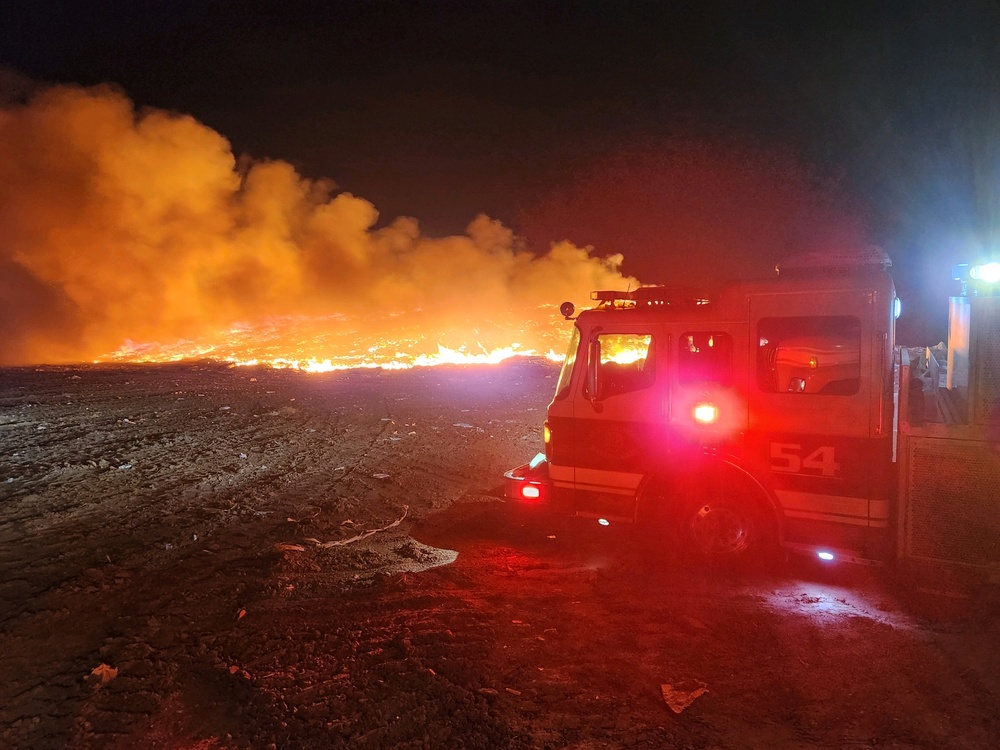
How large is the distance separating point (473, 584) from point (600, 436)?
1553 millimetres

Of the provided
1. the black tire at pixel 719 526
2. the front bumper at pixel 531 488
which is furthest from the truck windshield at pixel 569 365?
the black tire at pixel 719 526

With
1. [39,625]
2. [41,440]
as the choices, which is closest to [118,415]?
[41,440]

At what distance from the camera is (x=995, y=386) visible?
387cm

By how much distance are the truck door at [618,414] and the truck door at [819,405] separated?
737 millimetres

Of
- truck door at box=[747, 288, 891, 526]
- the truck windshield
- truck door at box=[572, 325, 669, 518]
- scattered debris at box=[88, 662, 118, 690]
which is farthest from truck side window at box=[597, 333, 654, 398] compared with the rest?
scattered debris at box=[88, 662, 118, 690]

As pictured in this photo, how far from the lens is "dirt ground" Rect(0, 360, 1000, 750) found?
305 centimetres

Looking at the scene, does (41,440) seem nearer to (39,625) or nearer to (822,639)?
(39,625)

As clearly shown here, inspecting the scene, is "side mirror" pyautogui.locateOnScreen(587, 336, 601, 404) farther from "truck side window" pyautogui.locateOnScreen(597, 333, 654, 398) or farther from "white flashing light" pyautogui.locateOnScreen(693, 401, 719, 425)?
"white flashing light" pyautogui.locateOnScreen(693, 401, 719, 425)

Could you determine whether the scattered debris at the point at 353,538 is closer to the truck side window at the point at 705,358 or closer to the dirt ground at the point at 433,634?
the dirt ground at the point at 433,634

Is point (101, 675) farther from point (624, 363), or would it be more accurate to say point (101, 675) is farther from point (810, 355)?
point (810, 355)

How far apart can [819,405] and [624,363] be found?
1.48m

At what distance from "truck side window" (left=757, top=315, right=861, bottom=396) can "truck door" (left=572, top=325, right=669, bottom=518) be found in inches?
29.4

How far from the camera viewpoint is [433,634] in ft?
12.7

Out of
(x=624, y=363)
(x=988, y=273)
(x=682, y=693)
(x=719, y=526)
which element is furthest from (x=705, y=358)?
(x=682, y=693)
